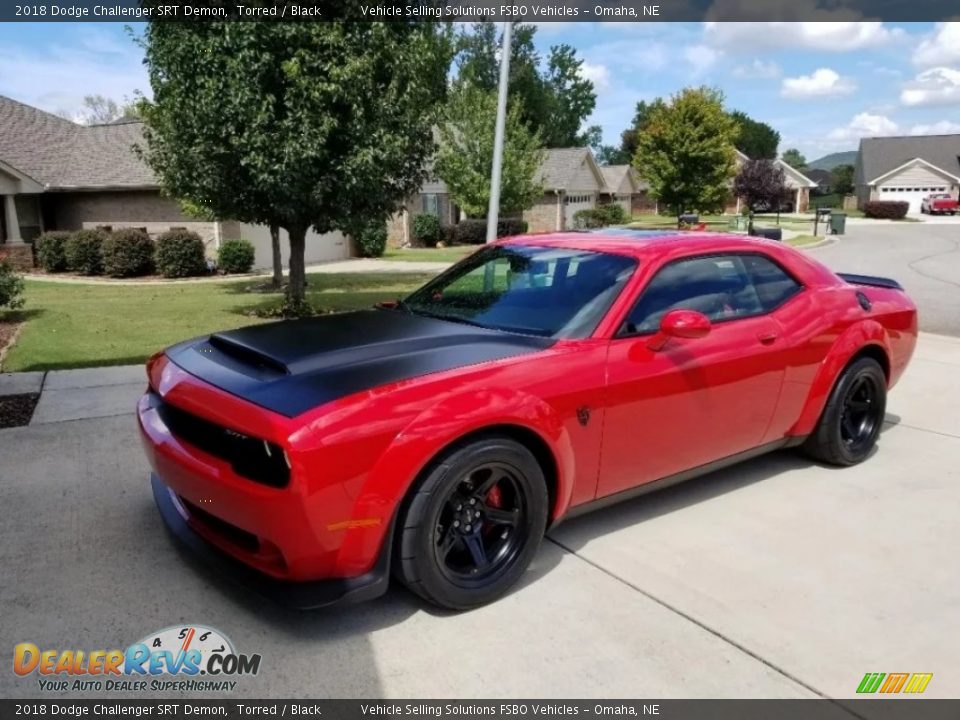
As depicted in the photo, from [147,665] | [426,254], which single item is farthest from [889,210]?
[147,665]

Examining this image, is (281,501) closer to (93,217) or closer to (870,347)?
(870,347)

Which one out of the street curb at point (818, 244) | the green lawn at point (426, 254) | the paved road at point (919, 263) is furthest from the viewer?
the street curb at point (818, 244)

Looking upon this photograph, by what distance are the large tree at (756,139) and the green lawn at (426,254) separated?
257 ft

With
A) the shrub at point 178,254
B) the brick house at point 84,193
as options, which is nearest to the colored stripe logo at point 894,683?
the shrub at point 178,254

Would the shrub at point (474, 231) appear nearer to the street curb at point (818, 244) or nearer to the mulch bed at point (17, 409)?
the street curb at point (818, 244)

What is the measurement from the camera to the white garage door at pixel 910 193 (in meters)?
71.2

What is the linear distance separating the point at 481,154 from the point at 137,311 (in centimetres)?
1744

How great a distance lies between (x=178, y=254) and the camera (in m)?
20.2

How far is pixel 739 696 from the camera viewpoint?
2693mm

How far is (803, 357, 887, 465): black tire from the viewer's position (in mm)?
4777

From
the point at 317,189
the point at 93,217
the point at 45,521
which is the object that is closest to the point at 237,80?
the point at 317,189

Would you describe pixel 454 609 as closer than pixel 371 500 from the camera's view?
No

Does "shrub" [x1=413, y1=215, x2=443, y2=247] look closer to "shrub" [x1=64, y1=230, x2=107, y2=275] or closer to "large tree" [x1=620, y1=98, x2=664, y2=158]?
"shrub" [x1=64, y1=230, x2=107, y2=275]

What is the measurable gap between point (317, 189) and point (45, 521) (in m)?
7.36
